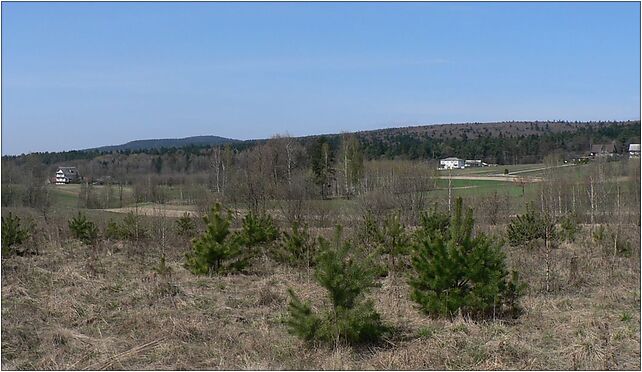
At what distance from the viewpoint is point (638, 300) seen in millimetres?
9578

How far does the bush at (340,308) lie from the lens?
22.4 ft

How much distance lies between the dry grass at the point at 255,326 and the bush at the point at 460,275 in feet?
0.84

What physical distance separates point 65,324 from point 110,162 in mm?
45584

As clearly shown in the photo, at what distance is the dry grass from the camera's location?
6547 mm

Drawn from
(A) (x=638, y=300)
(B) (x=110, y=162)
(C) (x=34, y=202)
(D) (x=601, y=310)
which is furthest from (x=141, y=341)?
(B) (x=110, y=162)

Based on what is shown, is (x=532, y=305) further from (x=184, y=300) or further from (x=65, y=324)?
(x=65, y=324)

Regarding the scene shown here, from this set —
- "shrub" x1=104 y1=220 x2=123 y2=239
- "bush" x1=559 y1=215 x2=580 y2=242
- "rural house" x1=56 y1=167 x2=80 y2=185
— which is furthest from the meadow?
"rural house" x1=56 y1=167 x2=80 y2=185

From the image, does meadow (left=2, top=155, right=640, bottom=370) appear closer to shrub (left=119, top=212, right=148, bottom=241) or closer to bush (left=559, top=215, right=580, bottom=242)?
bush (left=559, top=215, right=580, bottom=242)

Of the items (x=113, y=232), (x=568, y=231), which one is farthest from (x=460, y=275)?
(x=113, y=232)

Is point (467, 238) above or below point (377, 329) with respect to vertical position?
above

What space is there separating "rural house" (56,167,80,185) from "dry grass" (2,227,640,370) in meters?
33.7

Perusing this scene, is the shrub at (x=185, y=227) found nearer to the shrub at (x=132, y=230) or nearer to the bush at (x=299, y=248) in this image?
the shrub at (x=132, y=230)

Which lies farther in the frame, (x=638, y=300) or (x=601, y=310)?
(x=638, y=300)

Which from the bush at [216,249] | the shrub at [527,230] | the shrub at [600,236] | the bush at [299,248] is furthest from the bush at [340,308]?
the shrub at [600,236]
